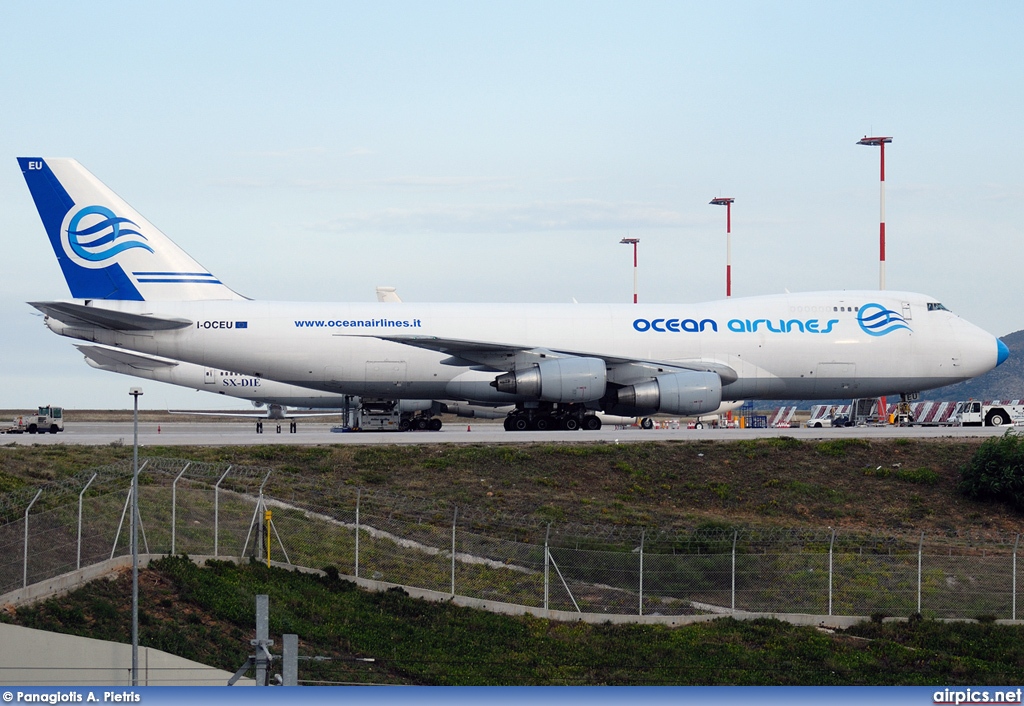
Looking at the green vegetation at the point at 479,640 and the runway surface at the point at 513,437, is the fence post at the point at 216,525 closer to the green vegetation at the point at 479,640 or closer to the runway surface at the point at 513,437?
the green vegetation at the point at 479,640

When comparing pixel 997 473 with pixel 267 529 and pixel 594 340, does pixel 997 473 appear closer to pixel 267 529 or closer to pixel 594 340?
pixel 594 340

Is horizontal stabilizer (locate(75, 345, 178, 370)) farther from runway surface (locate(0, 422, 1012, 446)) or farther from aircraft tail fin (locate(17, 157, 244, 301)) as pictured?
runway surface (locate(0, 422, 1012, 446))

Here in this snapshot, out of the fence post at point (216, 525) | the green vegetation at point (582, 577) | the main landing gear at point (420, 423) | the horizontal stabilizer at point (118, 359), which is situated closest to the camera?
the green vegetation at point (582, 577)

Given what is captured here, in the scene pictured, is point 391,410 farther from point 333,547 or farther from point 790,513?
point 333,547

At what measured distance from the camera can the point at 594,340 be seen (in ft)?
138

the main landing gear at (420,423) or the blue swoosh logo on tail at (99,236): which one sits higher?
the blue swoosh logo on tail at (99,236)

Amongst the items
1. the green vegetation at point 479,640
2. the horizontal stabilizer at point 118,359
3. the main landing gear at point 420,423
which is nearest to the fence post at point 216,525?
the green vegetation at point 479,640

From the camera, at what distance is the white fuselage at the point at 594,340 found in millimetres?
41000

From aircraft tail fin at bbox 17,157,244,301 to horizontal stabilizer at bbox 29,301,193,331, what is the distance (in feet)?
5.11

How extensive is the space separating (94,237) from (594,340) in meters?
18.9

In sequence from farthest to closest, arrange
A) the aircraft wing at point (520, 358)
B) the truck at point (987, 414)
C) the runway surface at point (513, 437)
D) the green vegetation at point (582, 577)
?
the truck at point (987, 414)
the aircraft wing at point (520, 358)
the runway surface at point (513, 437)
the green vegetation at point (582, 577)

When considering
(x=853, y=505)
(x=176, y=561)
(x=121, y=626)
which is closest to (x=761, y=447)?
(x=853, y=505)

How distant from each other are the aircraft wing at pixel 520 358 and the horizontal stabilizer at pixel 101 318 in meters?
7.84

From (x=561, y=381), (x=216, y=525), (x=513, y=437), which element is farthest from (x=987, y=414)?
(x=216, y=525)
